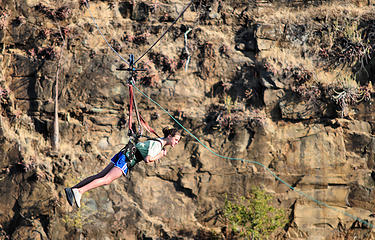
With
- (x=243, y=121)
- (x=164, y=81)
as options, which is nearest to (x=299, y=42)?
(x=243, y=121)

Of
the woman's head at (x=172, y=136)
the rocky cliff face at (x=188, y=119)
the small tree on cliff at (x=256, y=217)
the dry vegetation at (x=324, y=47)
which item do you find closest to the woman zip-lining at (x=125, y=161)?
the woman's head at (x=172, y=136)

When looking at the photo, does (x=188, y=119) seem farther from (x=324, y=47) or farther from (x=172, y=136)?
(x=324, y=47)

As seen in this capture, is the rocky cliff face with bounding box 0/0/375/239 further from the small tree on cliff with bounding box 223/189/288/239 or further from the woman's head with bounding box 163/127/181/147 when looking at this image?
the woman's head with bounding box 163/127/181/147

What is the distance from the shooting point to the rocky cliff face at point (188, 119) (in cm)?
1298

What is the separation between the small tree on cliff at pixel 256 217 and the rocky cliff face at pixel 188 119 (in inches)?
26.0

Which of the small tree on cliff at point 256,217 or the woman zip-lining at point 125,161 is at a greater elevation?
the woman zip-lining at point 125,161

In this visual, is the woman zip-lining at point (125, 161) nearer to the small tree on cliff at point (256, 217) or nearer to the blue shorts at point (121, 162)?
the blue shorts at point (121, 162)

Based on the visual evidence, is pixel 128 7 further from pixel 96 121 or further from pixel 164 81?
pixel 96 121

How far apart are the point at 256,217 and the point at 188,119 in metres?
3.66

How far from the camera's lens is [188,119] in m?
13.3

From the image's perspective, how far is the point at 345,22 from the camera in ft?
44.6

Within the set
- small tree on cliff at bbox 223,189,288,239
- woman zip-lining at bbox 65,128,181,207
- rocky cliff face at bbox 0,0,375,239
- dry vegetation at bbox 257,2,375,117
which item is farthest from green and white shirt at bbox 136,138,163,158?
dry vegetation at bbox 257,2,375,117

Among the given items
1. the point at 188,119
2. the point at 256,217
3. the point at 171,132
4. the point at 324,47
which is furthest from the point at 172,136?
the point at 324,47

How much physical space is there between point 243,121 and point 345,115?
3.25 meters
